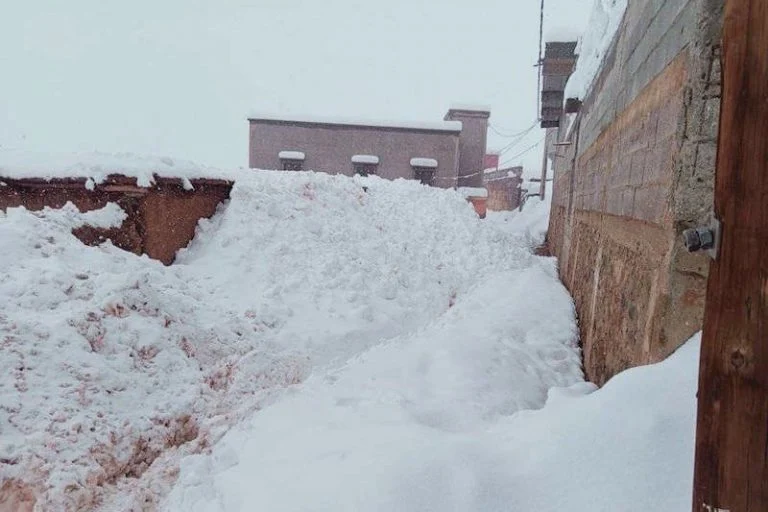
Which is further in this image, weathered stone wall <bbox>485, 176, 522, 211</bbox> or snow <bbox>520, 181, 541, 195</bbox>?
weathered stone wall <bbox>485, 176, 522, 211</bbox>

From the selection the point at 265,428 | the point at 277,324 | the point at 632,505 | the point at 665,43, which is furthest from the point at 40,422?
the point at 665,43

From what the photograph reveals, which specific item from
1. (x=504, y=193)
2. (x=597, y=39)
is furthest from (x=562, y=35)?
(x=504, y=193)

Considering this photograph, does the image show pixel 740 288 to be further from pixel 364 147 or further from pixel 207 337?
pixel 364 147

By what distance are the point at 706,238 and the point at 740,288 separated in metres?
0.15

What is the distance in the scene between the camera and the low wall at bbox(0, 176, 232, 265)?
5871mm

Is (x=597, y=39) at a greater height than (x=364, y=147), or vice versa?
(x=364, y=147)

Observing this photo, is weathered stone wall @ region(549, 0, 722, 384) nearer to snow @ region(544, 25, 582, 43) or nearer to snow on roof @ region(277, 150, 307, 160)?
snow @ region(544, 25, 582, 43)

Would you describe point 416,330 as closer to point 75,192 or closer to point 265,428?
point 265,428

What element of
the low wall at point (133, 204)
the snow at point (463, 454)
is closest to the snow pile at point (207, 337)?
the low wall at point (133, 204)

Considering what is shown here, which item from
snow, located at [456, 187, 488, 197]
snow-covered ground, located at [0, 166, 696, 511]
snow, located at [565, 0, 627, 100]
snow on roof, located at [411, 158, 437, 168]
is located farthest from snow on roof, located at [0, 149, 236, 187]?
snow on roof, located at [411, 158, 437, 168]

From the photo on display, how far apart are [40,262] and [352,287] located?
3717mm

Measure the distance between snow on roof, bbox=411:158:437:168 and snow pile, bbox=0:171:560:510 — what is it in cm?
1645

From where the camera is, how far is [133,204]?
630 cm

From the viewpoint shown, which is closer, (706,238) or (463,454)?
(706,238)
